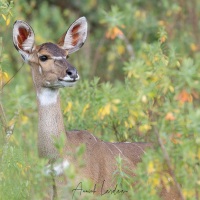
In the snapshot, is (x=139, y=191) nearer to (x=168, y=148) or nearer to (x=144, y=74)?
(x=168, y=148)

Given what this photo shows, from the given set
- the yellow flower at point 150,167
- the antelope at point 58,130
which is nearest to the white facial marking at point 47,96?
the antelope at point 58,130

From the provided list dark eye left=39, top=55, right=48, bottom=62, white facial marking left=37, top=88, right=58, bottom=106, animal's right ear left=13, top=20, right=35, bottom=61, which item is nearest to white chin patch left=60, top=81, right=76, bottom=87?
white facial marking left=37, top=88, right=58, bottom=106

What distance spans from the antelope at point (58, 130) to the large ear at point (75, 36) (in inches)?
10.0

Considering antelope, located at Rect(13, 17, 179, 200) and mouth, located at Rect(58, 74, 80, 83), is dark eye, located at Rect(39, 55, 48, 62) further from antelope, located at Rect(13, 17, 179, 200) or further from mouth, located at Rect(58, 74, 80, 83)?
mouth, located at Rect(58, 74, 80, 83)

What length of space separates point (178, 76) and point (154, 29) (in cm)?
655

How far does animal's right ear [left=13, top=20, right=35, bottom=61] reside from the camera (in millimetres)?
7516

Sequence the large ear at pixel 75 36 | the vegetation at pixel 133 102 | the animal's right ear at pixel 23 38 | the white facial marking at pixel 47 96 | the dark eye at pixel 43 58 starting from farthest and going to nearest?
the large ear at pixel 75 36 → the animal's right ear at pixel 23 38 → the dark eye at pixel 43 58 → the white facial marking at pixel 47 96 → the vegetation at pixel 133 102

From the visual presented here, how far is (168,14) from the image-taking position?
12445mm

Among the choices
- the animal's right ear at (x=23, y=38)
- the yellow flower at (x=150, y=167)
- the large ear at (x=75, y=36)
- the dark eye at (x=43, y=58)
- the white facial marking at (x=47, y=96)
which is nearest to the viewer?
the yellow flower at (x=150, y=167)

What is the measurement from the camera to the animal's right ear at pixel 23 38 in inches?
296

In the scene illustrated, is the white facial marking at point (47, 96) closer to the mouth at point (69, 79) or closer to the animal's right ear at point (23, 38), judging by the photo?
the mouth at point (69, 79)

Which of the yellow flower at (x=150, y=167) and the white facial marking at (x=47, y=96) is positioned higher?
the white facial marking at (x=47, y=96)

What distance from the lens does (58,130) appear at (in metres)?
7.03

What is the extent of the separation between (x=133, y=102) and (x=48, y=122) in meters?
0.75
